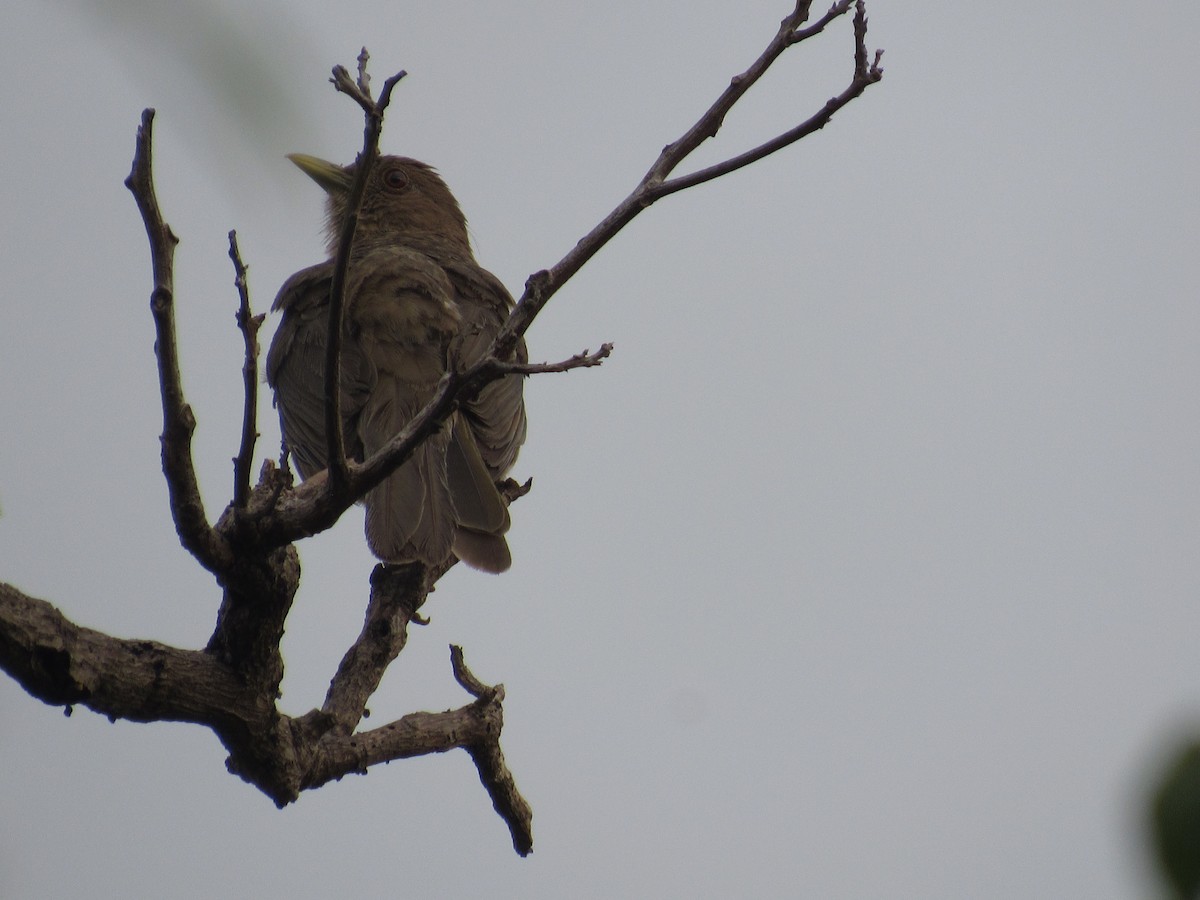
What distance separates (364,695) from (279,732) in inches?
33.6

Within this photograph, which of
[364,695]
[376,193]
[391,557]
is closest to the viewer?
[364,695]

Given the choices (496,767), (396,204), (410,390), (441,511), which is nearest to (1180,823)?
(496,767)

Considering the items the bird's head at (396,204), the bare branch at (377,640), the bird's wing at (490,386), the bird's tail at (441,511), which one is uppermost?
the bird's head at (396,204)

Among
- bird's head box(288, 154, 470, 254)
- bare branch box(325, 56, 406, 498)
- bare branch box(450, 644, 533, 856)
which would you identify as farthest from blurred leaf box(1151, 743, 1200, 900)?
bird's head box(288, 154, 470, 254)

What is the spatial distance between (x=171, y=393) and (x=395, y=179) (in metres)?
5.39

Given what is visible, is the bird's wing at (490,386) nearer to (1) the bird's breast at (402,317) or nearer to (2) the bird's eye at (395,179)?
(1) the bird's breast at (402,317)

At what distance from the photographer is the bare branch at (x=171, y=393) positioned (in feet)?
7.47

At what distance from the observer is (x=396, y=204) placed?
7.61 meters

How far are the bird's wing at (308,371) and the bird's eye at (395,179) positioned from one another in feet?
4.41

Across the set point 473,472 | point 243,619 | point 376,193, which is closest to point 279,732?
point 243,619

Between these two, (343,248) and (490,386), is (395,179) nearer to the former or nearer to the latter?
(490,386)

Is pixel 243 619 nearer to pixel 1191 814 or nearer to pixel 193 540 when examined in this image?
pixel 193 540

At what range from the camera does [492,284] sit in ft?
21.4

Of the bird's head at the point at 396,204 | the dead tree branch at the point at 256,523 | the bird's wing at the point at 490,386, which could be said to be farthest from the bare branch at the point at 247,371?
the bird's head at the point at 396,204
